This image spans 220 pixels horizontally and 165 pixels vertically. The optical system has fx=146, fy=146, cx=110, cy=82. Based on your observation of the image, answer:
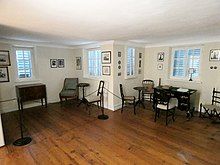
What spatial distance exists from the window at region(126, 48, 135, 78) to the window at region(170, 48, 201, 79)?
138cm

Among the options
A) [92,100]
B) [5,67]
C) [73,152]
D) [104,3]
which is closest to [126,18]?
[104,3]

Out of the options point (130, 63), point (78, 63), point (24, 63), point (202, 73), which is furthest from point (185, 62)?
point (24, 63)

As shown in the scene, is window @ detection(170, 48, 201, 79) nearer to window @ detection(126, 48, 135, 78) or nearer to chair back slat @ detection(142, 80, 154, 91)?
chair back slat @ detection(142, 80, 154, 91)

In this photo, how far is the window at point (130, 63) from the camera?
5.23 meters

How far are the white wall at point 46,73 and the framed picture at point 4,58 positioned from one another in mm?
97

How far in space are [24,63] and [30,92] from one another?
1076 mm

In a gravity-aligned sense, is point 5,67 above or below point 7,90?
above

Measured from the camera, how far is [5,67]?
4.45 m

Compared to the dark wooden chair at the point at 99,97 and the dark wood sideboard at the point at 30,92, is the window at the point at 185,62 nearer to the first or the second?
the dark wooden chair at the point at 99,97

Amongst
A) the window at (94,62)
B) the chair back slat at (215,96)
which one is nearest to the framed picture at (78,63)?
the window at (94,62)

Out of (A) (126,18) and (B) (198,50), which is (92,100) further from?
(B) (198,50)

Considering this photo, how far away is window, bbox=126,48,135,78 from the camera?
206 inches

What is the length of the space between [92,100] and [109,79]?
0.88 metres

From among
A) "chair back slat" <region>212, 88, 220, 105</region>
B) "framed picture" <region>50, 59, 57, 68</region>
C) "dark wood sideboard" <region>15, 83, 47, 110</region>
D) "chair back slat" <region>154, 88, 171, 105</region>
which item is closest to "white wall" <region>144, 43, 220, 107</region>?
"chair back slat" <region>212, 88, 220, 105</region>
